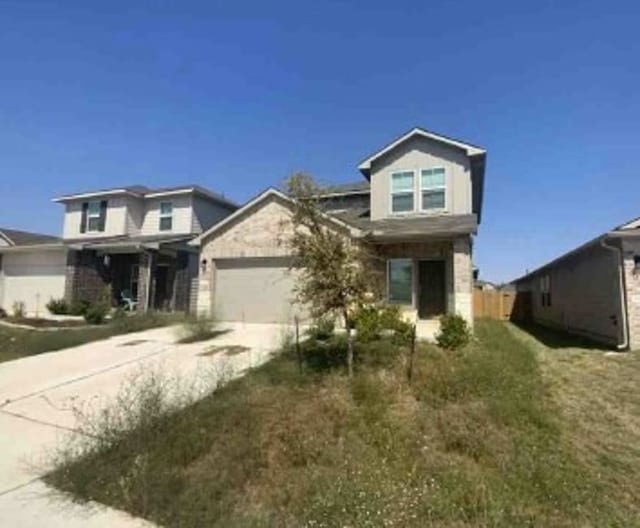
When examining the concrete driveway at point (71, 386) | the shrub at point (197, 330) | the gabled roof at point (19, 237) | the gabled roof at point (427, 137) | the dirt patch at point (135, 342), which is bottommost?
the concrete driveway at point (71, 386)

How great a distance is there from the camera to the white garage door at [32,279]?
2272cm

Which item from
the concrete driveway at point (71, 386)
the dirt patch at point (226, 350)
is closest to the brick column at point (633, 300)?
the concrete driveway at point (71, 386)

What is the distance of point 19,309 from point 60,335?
9.35 metres

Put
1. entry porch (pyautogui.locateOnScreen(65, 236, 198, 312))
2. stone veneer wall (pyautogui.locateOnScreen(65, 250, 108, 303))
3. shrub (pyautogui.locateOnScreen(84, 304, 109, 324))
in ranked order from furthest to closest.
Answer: stone veneer wall (pyautogui.locateOnScreen(65, 250, 108, 303))
entry porch (pyautogui.locateOnScreen(65, 236, 198, 312))
shrub (pyautogui.locateOnScreen(84, 304, 109, 324))

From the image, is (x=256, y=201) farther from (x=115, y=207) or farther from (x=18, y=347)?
(x=115, y=207)

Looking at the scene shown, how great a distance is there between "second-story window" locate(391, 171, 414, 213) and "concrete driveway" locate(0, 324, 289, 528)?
Result: 6208mm

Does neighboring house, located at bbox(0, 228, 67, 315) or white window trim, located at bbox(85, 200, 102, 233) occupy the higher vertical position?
white window trim, located at bbox(85, 200, 102, 233)

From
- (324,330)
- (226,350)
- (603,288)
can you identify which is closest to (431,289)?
(603,288)

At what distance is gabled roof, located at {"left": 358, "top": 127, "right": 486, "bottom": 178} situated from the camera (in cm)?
1590

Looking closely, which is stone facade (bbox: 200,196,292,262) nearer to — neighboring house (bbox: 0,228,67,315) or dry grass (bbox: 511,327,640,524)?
dry grass (bbox: 511,327,640,524)

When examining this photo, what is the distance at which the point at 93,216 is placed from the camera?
2498cm

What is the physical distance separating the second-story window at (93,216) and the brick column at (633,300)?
23637 millimetres

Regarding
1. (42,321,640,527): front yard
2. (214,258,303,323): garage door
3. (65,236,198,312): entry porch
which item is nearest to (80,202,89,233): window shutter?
(65,236,198,312): entry porch

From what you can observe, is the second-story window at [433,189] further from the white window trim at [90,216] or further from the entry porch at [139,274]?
the white window trim at [90,216]
